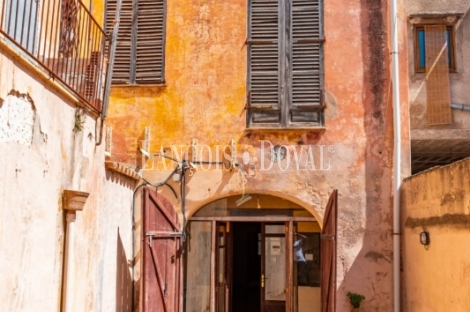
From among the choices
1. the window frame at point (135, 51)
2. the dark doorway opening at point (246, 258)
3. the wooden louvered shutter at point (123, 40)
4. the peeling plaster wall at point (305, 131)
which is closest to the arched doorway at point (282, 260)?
the peeling plaster wall at point (305, 131)

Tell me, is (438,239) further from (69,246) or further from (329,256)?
(69,246)

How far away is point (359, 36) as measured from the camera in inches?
396

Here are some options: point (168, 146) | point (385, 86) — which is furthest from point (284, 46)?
point (168, 146)

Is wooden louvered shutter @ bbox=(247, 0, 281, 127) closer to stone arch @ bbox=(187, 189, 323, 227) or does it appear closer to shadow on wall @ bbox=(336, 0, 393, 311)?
stone arch @ bbox=(187, 189, 323, 227)

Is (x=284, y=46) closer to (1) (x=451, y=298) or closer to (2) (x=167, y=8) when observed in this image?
(2) (x=167, y=8)

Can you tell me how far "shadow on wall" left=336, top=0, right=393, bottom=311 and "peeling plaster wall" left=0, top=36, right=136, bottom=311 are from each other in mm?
4066

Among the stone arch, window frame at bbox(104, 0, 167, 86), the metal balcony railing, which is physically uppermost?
window frame at bbox(104, 0, 167, 86)

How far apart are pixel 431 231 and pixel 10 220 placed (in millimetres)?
5574

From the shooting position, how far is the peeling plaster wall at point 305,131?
969 cm

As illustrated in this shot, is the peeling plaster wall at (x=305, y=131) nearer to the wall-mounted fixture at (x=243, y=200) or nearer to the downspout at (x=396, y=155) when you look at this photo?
the downspout at (x=396, y=155)

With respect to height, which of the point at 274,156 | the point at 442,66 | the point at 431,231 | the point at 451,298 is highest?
the point at 442,66

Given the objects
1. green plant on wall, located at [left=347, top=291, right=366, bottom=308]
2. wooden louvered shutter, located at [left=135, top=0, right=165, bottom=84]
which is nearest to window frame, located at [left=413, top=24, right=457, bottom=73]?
green plant on wall, located at [left=347, top=291, right=366, bottom=308]

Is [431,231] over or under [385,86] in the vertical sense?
under

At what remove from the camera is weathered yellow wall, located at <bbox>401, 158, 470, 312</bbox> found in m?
6.77
